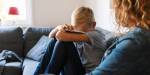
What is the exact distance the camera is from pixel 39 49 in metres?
3.82

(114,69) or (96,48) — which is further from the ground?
(114,69)

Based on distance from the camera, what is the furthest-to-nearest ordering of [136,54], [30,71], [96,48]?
1. [30,71]
2. [96,48]
3. [136,54]

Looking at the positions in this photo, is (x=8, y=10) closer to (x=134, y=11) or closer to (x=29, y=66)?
(x=29, y=66)

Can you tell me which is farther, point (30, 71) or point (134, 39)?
point (30, 71)

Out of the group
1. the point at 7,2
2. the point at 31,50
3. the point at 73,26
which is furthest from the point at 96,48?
the point at 7,2

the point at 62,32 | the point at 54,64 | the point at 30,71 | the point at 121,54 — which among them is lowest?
the point at 30,71

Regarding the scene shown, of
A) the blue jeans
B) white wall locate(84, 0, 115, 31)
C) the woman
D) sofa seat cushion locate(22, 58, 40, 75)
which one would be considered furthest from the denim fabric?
white wall locate(84, 0, 115, 31)

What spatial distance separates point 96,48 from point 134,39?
194 cm

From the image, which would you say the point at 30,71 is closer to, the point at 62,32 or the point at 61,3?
the point at 62,32

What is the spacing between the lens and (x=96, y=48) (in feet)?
9.21

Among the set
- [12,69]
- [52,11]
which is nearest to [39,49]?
[12,69]

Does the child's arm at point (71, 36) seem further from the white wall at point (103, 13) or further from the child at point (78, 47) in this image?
the white wall at point (103, 13)

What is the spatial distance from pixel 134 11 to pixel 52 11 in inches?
145

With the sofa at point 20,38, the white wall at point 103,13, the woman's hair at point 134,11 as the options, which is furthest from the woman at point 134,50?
the sofa at point 20,38
